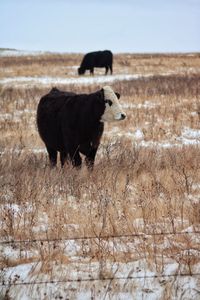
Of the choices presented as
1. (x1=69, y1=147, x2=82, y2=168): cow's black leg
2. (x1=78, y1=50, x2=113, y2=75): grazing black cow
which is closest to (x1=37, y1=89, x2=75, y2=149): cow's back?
(x1=69, y1=147, x2=82, y2=168): cow's black leg

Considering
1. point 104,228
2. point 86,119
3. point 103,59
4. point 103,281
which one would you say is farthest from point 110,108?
point 103,59

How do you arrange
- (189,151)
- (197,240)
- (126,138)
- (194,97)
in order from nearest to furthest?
1. (197,240)
2. (189,151)
3. (126,138)
4. (194,97)

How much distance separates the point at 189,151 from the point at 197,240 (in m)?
4.51

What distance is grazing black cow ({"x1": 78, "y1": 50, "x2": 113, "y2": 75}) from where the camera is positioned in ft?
105

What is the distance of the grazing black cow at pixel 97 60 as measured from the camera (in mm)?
32106

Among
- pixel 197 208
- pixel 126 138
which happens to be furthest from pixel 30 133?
pixel 197 208

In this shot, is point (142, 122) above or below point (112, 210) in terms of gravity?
below

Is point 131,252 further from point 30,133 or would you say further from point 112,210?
point 30,133

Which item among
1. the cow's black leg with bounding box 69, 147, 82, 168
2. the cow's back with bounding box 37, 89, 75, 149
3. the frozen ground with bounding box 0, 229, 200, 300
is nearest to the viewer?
the frozen ground with bounding box 0, 229, 200, 300

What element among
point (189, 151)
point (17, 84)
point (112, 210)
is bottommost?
point (17, 84)

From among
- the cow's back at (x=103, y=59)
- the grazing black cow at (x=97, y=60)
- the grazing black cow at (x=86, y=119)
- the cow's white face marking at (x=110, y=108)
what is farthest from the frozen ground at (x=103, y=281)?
the cow's back at (x=103, y=59)

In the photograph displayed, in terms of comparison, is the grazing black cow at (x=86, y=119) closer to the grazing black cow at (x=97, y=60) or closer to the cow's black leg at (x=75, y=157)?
the cow's black leg at (x=75, y=157)

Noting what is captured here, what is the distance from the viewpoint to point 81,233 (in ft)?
16.3

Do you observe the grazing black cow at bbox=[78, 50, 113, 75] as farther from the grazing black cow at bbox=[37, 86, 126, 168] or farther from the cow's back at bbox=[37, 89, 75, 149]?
the grazing black cow at bbox=[37, 86, 126, 168]
